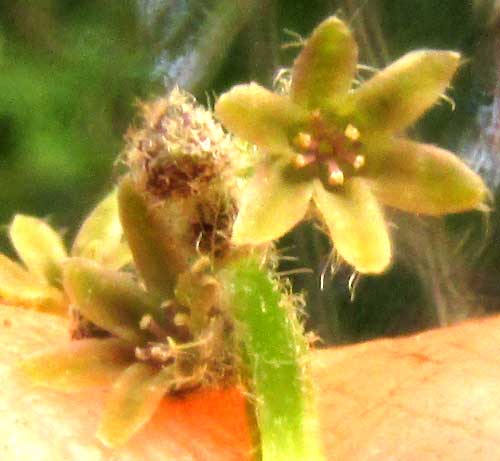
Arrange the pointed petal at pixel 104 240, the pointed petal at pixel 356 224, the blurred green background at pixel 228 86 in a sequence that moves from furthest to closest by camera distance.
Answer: the blurred green background at pixel 228 86 < the pointed petal at pixel 104 240 < the pointed petal at pixel 356 224

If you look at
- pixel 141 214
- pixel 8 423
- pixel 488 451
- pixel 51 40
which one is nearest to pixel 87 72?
Answer: pixel 51 40

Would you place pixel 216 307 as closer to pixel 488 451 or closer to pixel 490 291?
pixel 488 451

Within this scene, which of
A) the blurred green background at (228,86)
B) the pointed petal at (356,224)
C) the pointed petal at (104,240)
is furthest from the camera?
the blurred green background at (228,86)

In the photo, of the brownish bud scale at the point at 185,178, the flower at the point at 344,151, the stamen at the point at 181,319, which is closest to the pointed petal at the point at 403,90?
the flower at the point at 344,151

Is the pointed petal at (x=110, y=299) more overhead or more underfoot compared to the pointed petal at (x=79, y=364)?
more overhead

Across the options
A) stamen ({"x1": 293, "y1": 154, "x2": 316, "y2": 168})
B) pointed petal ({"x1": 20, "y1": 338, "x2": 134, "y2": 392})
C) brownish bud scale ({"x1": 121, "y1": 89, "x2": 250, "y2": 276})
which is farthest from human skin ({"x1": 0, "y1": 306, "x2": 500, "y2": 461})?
stamen ({"x1": 293, "y1": 154, "x2": 316, "y2": 168})

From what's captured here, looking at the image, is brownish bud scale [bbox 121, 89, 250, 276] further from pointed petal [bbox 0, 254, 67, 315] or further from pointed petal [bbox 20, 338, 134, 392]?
pointed petal [bbox 0, 254, 67, 315]

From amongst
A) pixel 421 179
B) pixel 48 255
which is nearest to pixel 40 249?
pixel 48 255

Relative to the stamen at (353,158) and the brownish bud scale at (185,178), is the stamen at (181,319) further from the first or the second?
the stamen at (353,158)
